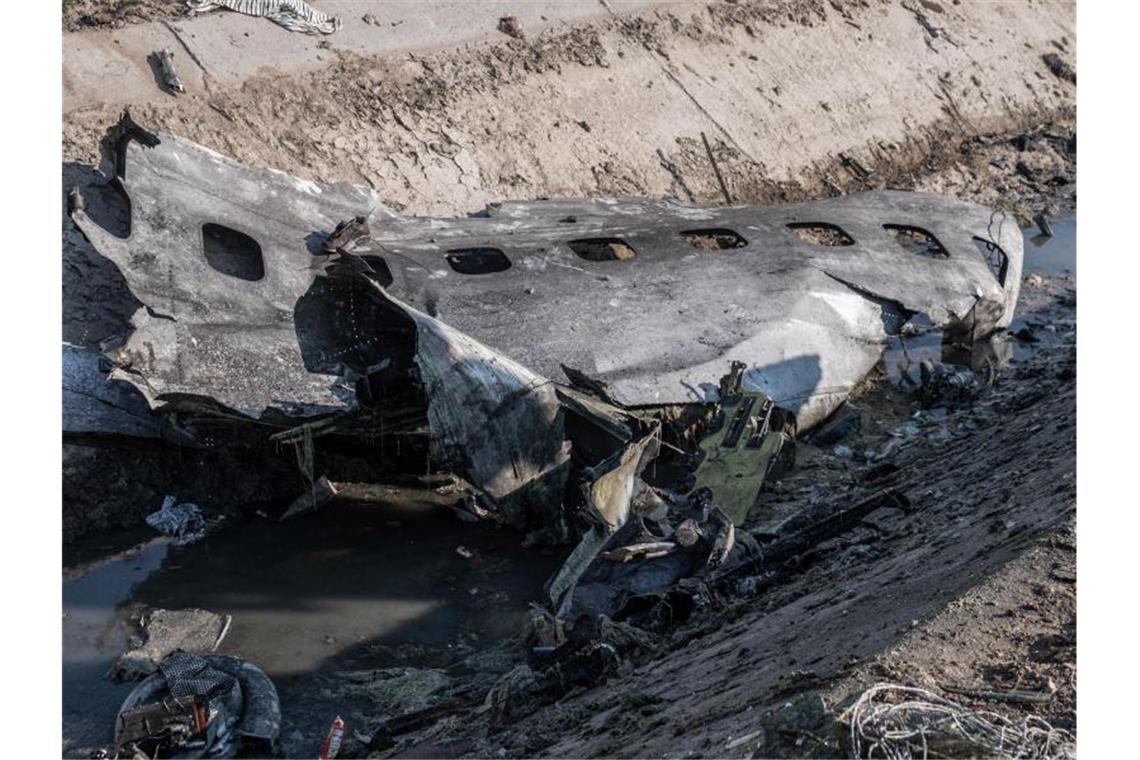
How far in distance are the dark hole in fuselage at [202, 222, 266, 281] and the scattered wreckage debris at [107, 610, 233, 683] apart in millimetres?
2824

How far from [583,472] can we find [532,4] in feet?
29.2

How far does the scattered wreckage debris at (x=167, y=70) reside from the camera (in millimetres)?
14773

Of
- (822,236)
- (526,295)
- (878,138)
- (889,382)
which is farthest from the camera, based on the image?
(878,138)

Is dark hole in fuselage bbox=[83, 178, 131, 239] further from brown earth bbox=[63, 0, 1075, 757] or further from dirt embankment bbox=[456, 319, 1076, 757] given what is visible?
dirt embankment bbox=[456, 319, 1076, 757]

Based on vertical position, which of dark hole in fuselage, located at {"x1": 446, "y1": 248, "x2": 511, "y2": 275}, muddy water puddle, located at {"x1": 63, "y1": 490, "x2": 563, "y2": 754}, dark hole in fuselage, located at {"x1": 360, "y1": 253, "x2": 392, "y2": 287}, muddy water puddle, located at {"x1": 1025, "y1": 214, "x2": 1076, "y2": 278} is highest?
dark hole in fuselage, located at {"x1": 360, "y1": 253, "x2": 392, "y2": 287}

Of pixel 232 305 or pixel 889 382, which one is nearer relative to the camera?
pixel 232 305

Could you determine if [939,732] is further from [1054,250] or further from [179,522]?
[1054,250]

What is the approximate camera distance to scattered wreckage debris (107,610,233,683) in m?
9.37

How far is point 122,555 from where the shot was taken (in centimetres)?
1073

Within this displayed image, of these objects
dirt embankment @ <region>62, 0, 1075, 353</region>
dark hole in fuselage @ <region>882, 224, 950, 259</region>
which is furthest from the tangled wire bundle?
dark hole in fuselage @ <region>882, 224, 950, 259</region>

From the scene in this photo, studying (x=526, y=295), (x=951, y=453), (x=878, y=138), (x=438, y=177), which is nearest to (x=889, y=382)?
(x=951, y=453)

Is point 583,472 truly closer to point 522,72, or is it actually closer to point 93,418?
point 93,418

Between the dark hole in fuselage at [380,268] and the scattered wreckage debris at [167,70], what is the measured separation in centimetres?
435

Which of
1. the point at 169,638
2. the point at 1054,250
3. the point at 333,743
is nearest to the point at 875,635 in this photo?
the point at 333,743
